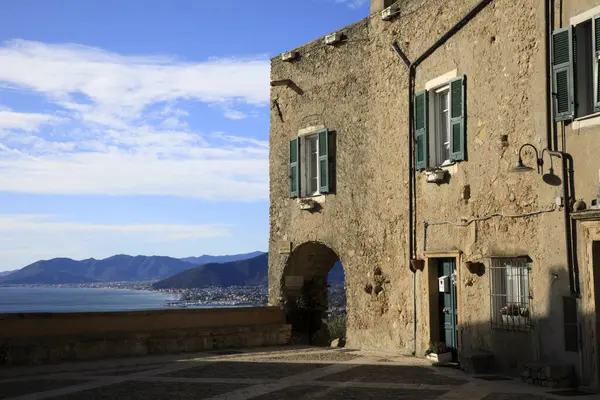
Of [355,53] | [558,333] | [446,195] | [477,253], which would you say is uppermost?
[355,53]

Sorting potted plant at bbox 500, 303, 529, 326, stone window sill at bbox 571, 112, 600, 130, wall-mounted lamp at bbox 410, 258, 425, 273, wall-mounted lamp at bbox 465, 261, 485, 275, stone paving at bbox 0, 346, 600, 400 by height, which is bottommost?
stone paving at bbox 0, 346, 600, 400

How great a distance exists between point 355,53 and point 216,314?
5.49 meters

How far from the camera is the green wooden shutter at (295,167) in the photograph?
52.7ft

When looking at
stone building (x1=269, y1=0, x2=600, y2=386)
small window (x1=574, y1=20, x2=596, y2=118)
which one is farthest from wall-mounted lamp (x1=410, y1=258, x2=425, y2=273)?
small window (x1=574, y1=20, x2=596, y2=118)

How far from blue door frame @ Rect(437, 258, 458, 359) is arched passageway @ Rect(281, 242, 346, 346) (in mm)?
4038

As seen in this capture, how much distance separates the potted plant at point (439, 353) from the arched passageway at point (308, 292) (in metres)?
4.35

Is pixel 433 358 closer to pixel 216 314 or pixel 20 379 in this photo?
pixel 216 314

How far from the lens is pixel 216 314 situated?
14.7 metres

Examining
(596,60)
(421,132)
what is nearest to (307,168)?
(421,132)

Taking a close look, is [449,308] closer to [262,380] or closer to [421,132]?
[421,132]

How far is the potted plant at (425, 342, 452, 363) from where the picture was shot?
39.2 ft

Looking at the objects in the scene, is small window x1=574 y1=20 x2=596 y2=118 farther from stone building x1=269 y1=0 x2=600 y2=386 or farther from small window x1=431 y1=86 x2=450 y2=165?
small window x1=431 y1=86 x2=450 y2=165

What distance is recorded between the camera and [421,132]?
12.8 meters

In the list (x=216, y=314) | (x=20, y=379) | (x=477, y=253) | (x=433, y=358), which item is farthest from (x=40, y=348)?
(x=477, y=253)
